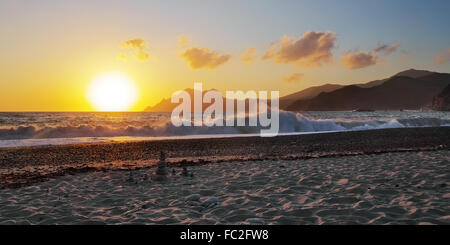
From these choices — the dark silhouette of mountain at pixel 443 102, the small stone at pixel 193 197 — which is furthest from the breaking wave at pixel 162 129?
the dark silhouette of mountain at pixel 443 102

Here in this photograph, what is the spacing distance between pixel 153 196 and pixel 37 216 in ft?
7.51

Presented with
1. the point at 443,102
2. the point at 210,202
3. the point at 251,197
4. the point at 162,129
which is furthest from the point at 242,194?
the point at 443,102

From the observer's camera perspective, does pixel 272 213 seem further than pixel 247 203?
No

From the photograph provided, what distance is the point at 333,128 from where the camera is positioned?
113ft

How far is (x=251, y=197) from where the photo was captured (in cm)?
623

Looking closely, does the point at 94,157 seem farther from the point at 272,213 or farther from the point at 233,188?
the point at 272,213

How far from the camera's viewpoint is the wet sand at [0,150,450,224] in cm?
491

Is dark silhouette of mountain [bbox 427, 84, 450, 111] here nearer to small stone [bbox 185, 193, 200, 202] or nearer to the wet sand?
the wet sand

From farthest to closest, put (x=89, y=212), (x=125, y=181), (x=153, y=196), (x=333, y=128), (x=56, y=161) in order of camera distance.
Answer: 1. (x=333, y=128)
2. (x=56, y=161)
3. (x=125, y=181)
4. (x=153, y=196)
5. (x=89, y=212)

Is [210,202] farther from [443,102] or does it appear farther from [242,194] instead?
[443,102]
